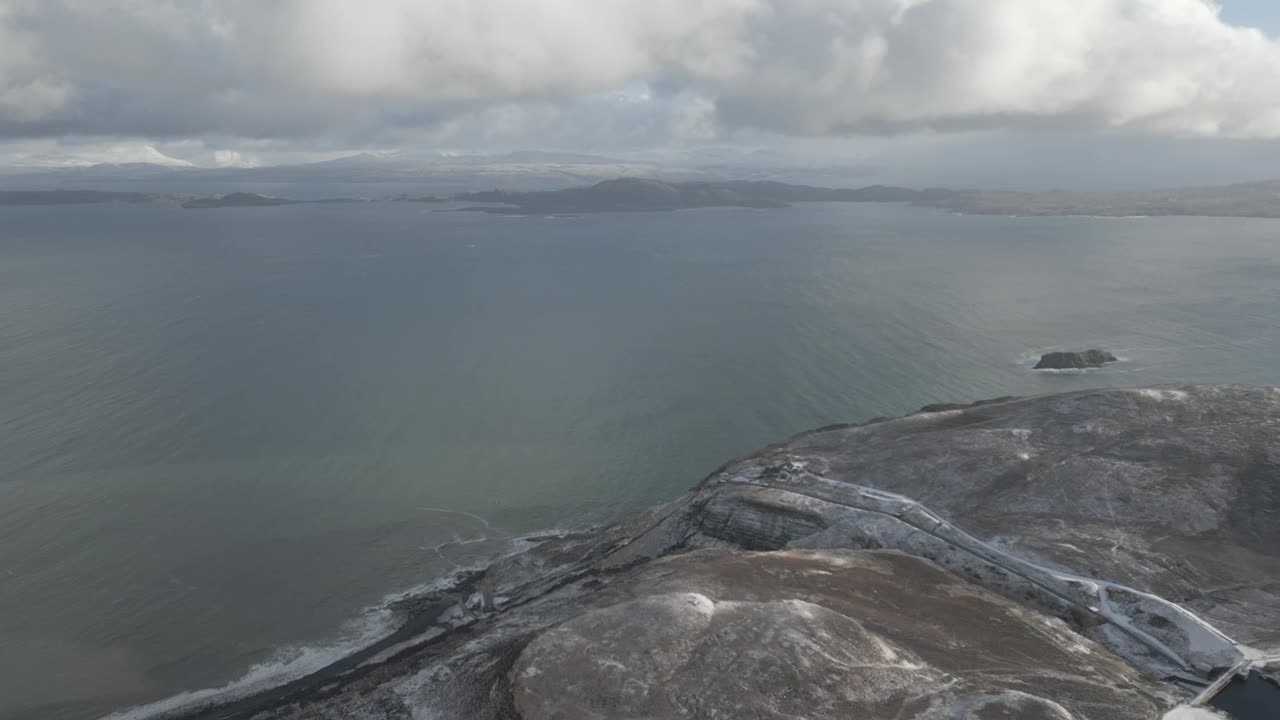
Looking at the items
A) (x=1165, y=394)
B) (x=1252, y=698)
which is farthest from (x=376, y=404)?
(x=1252, y=698)

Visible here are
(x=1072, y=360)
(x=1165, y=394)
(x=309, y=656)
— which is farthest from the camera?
(x=1072, y=360)

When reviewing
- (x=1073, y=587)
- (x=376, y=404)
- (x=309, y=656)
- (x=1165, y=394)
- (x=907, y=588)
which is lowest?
(x=309, y=656)

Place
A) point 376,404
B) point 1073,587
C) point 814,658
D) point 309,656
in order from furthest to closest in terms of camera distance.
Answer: point 376,404
point 309,656
point 1073,587
point 814,658

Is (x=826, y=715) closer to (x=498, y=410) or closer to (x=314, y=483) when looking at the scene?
(x=314, y=483)

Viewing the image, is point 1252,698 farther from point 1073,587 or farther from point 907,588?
point 907,588

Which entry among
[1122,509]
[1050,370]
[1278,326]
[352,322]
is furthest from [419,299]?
[1278,326]

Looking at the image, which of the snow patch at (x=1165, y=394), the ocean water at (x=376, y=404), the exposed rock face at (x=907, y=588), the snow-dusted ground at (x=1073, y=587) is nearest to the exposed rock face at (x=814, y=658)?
the exposed rock face at (x=907, y=588)

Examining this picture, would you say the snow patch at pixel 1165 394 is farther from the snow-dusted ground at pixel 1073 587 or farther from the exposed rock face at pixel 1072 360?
the exposed rock face at pixel 1072 360
